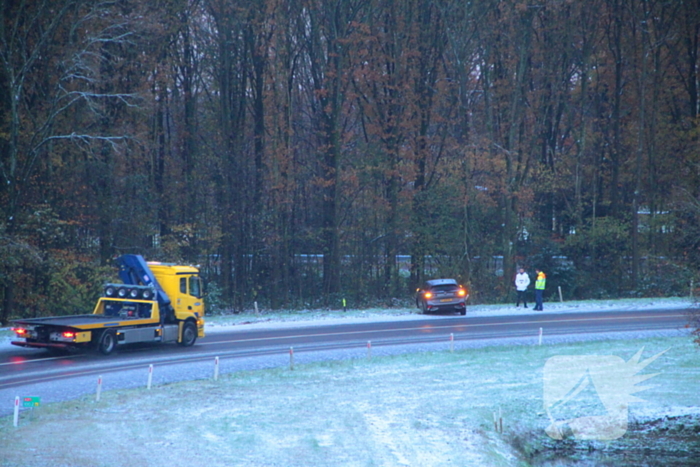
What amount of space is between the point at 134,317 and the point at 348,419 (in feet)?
35.0

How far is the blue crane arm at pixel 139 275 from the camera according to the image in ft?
76.5

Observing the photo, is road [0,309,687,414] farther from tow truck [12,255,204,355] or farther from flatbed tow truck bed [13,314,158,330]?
flatbed tow truck bed [13,314,158,330]

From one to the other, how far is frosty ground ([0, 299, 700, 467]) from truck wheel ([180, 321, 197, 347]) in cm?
507

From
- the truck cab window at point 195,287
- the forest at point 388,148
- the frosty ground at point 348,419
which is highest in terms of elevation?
the forest at point 388,148

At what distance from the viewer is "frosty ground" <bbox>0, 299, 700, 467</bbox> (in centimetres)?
1191

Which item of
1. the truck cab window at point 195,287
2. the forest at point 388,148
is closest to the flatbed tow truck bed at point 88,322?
the truck cab window at point 195,287

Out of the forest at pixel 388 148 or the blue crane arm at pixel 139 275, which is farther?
the forest at pixel 388 148

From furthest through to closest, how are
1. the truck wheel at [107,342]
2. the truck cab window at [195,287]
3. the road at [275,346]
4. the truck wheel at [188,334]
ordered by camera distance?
the truck cab window at [195,287]
the truck wheel at [188,334]
the truck wheel at [107,342]
the road at [275,346]

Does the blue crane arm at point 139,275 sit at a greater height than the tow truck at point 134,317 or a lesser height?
greater

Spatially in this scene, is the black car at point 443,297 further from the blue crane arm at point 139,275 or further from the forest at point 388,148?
the blue crane arm at point 139,275

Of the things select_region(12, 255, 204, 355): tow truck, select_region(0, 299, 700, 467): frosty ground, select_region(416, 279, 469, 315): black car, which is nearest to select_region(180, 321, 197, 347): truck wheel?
select_region(12, 255, 204, 355): tow truck

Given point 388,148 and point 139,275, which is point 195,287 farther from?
point 388,148

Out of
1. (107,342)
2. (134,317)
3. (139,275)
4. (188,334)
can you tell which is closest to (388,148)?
(188,334)

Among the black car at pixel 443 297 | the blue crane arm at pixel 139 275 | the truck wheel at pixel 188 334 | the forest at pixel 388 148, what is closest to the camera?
the blue crane arm at pixel 139 275
